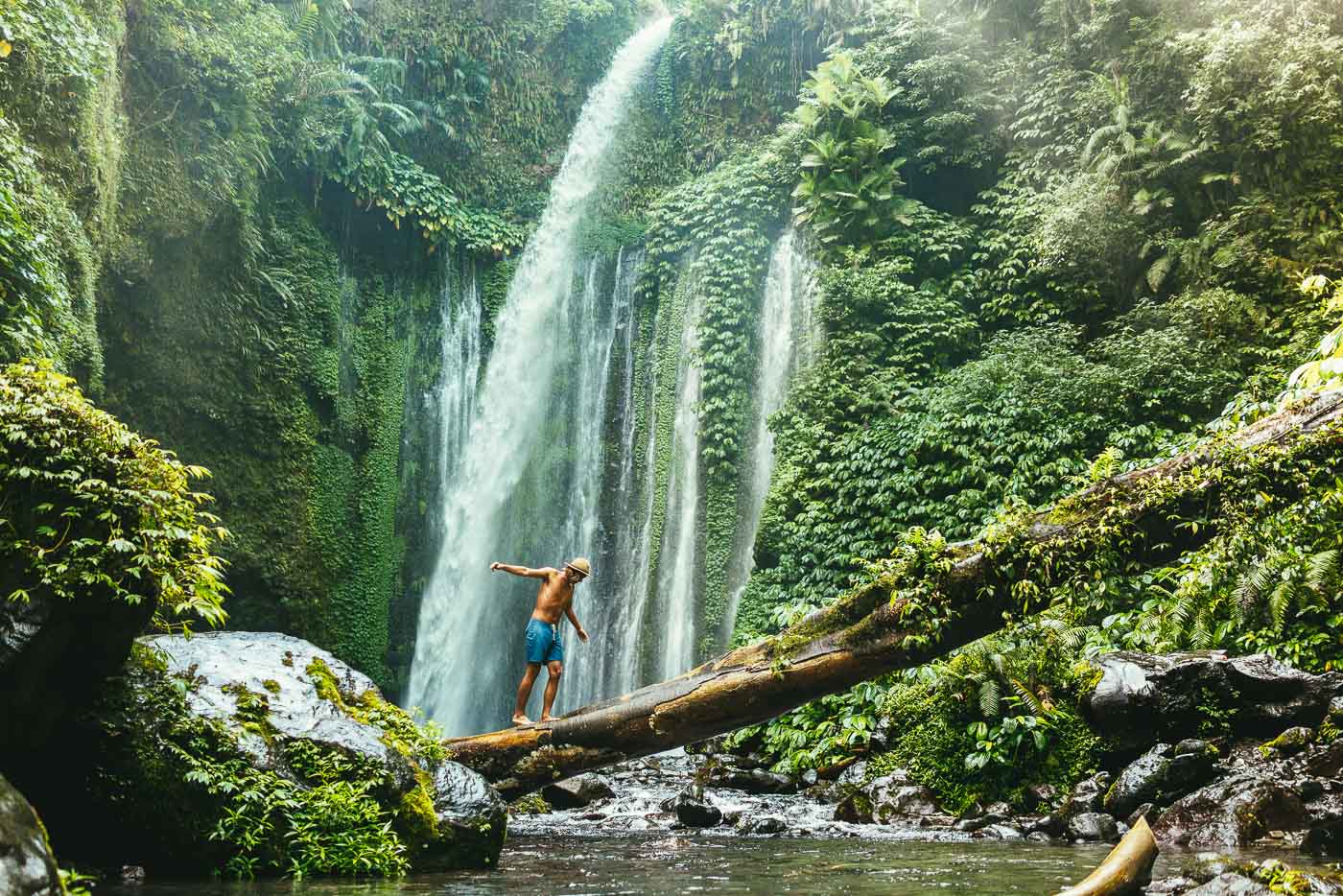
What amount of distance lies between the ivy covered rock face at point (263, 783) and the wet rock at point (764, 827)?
2.22m

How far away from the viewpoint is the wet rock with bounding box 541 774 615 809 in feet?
28.2

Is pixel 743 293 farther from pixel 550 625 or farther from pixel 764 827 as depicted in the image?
pixel 764 827

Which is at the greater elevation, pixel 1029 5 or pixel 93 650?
pixel 1029 5

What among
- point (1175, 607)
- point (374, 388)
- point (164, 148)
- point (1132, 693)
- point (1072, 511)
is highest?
point (164, 148)

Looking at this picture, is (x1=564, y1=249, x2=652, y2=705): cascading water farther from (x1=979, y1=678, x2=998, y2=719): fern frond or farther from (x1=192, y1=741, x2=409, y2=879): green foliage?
(x1=192, y1=741, x2=409, y2=879): green foliage

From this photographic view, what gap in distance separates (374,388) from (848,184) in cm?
957

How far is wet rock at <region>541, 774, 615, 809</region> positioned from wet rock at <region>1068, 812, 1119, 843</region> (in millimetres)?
4036

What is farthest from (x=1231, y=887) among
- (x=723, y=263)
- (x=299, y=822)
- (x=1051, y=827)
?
(x=723, y=263)

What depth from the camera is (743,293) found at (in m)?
17.0

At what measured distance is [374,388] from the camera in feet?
61.9

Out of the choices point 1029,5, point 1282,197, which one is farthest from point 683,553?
point 1029,5

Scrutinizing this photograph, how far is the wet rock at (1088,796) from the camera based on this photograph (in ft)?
23.3

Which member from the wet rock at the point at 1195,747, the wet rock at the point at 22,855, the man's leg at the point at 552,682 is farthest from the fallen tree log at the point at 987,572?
the wet rock at the point at 22,855

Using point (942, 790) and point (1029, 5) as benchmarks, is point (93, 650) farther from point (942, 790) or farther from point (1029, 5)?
point (1029, 5)
